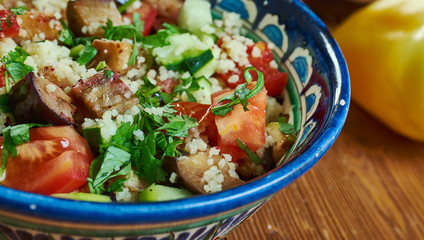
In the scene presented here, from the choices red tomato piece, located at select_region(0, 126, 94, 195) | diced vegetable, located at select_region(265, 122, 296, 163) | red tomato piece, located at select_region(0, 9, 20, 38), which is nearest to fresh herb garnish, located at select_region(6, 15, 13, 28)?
red tomato piece, located at select_region(0, 9, 20, 38)

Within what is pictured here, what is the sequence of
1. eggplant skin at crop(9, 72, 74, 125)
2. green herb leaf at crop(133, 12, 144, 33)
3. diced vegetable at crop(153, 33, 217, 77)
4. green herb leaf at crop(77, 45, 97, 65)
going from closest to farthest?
eggplant skin at crop(9, 72, 74, 125) < green herb leaf at crop(77, 45, 97, 65) < diced vegetable at crop(153, 33, 217, 77) < green herb leaf at crop(133, 12, 144, 33)

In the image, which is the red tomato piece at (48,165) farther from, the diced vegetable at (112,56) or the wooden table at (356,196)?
the wooden table at (356,196)

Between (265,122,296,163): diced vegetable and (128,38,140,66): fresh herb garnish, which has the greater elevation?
(128,38,140,66): fresh herb garnish

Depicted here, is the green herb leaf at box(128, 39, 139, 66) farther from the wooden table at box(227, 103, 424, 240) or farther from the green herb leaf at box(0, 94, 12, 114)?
the wooden table at box(227, 103, 424, 240)

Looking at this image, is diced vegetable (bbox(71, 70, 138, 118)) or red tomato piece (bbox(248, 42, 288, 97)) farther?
red tomato piece (bbox(248, 42, 288, 97))

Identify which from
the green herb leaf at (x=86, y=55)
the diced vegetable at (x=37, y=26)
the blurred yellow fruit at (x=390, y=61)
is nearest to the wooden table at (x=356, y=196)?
the blurred yellow fruit at (x=390, y=61)
